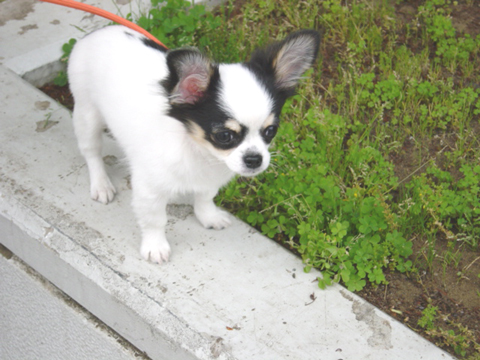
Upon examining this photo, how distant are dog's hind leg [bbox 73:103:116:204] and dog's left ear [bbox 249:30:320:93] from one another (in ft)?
2.91

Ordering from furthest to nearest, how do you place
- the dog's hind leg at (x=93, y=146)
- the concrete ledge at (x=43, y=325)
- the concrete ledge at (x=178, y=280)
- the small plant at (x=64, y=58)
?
1. the small plant at (x=64, y=58)
2. the dog's hind leg at (x=93, y=146)
3. the concrete ledge at (x=43, y=325)
4. the concrete ledge at (x=178, y=280)

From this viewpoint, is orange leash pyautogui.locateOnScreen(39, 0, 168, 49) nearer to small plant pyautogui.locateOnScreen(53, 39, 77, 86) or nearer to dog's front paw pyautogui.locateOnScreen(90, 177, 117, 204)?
dog's front paw pyautogui.locateOnScreen(90, 177, 117, 204)

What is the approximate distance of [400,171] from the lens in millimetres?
3014

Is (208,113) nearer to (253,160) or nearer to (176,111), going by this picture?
(176,111)

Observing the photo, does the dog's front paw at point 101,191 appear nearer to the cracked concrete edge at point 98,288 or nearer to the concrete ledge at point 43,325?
the cracked concrete edge at point 98,288

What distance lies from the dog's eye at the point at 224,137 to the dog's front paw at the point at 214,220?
24.6 inches

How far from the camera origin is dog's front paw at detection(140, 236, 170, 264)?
2.38 m

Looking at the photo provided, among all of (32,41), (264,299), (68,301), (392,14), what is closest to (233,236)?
(264,299)

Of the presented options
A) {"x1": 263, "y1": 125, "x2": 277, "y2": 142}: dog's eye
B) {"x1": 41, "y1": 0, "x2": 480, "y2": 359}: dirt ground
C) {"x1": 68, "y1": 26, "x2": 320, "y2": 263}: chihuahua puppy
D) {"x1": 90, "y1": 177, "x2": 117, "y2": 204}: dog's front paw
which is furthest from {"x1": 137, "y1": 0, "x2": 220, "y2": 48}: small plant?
{"x1": 41, "y1": 0, "x2": 480, "y2": 359}: dirt ground

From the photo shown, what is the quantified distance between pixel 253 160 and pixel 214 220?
63 centimetres

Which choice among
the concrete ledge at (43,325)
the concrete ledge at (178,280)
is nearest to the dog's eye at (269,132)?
the concrete ledge at (178,280)

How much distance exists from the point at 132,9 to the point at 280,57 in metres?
2.03

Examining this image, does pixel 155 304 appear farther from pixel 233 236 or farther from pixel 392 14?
pixel 392 14

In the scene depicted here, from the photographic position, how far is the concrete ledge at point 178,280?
214 cm
